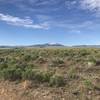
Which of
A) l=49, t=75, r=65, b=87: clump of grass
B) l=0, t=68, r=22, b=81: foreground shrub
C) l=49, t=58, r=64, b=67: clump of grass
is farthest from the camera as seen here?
l=49, t=58, r=64, b=67: clump of grass

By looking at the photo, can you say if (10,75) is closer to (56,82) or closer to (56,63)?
(56,82)

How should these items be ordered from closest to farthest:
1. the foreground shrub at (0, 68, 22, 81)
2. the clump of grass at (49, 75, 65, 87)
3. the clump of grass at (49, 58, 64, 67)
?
the clump of grass at (49, 75, 65, 87)
the foreground shrub at (0, 68, 22, 81)
the clump of grass at (49, 58, 64, 67)

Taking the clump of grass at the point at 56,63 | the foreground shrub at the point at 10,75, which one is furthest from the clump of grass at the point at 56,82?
the clump of grass at the point at 56,63

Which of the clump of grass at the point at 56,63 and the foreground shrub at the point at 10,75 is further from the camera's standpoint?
the clump of grass at the point at 56,63

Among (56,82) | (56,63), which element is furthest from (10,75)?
(56,63)

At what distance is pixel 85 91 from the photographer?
10.1 meters

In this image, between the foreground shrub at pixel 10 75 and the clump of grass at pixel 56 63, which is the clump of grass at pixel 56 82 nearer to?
the foreground shrub at pixel 10 75

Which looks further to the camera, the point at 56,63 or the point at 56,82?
the point at 56,63

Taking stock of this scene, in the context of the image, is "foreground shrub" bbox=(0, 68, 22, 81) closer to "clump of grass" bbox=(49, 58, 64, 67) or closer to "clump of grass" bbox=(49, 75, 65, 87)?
"clump of grass" bbox=(49, 75, 65, 87)

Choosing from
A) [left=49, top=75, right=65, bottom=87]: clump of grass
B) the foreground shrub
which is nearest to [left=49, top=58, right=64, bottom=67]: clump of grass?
the foreground shrub

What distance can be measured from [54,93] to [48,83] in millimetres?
1571

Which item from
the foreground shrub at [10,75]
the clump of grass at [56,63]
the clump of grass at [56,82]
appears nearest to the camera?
the clump of grass at [56,82]

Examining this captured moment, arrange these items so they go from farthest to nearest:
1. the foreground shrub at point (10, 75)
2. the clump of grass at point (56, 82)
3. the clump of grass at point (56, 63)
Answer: the clump of grass at point (56, 63)
the foreground shrub at point (10, 75)
the clump of grass at point (56, 82)

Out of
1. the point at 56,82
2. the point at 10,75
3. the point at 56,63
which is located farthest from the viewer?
the point at 56,63
